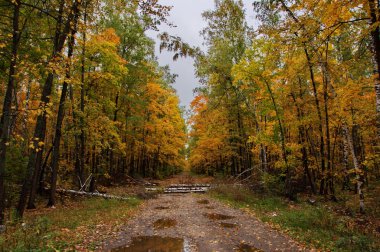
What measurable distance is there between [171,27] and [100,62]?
10380 millimetres

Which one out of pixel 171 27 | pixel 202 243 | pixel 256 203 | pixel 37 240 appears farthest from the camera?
pixel 256 203

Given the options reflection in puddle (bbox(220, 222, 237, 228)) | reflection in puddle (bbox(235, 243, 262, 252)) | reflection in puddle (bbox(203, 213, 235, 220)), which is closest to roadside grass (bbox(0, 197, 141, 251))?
reflection in puddle (bbox(203, 213, 235, 220))

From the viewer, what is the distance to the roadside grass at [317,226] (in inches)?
268

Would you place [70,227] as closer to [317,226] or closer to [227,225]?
[227,225]

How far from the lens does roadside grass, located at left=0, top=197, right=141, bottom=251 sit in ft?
19.7

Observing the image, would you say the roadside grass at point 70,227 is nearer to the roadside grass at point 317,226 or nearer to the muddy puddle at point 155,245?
the muddy puddle at point 155,245

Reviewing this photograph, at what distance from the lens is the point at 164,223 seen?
32.0 ft

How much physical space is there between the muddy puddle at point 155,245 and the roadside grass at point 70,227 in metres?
0.91

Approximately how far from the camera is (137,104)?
24.0 meters

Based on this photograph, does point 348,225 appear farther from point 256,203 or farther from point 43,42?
point 43,42

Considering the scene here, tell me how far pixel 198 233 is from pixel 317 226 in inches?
161

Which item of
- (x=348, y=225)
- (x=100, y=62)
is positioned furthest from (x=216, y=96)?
(x=348, y=225)

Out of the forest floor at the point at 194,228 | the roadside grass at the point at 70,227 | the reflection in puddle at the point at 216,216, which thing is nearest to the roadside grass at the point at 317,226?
the forest floor at the point at 194,228

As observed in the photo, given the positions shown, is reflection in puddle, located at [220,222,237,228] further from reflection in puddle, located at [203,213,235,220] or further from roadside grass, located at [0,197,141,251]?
roadside grass, located at [0,197,141,251]
